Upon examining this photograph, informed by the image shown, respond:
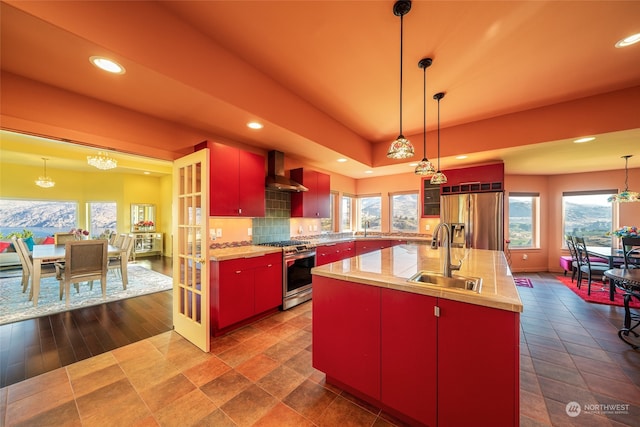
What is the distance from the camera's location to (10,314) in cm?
307

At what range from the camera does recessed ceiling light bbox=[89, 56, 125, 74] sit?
1554 millimetres

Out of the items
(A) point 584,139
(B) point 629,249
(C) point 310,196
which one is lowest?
(B) point 629,249

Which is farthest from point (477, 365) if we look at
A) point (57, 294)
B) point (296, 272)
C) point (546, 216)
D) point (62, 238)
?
point (62, 238)

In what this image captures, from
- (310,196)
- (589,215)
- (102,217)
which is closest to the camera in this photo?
(310,196)

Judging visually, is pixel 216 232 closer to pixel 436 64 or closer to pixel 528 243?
pixel 436 64

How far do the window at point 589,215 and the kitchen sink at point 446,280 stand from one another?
6360mm

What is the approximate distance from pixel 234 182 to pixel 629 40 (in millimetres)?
3914

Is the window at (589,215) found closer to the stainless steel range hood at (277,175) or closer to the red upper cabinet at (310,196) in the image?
the red upper cabinet at (310,196)

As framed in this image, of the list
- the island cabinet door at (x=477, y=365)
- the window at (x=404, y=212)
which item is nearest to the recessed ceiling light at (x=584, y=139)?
the window at (x=404, y=212)

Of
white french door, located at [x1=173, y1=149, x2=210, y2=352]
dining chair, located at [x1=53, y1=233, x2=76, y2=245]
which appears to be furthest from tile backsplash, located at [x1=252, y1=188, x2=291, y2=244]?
dining chair, located at [x1=53, y1=233, x2=76, y2=245]

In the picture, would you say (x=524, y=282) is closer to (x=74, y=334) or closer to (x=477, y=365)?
(x=477, y=365)

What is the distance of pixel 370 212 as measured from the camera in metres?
6.28

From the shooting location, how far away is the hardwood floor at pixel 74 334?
212 centimetres

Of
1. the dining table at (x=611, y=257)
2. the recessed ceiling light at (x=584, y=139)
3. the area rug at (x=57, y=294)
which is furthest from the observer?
the dining table at (x=611, y=257)
